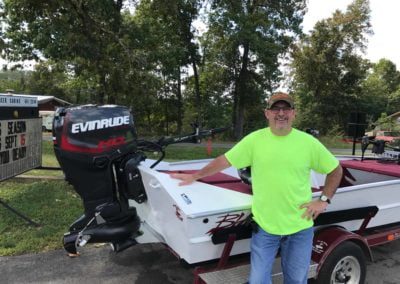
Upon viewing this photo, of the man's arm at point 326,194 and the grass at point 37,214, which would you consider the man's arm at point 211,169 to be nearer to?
the man's arm at point 326,194

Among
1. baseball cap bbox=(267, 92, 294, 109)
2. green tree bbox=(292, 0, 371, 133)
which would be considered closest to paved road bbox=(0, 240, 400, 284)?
baseball cap bbox=(267, 92, 294, 109)

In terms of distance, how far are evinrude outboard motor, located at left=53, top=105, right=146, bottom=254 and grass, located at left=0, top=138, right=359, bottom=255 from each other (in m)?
1.65

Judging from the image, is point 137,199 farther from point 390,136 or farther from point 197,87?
point 197,87

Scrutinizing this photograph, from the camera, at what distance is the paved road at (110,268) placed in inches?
158

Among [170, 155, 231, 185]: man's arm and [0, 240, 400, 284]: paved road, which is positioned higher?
[170, 155, 231, 185]: man's arm

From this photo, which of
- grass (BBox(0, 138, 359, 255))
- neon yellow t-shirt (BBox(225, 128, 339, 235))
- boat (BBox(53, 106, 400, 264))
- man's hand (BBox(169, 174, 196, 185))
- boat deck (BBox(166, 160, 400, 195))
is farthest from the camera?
grass (BBox(0, 138, 359, 255))

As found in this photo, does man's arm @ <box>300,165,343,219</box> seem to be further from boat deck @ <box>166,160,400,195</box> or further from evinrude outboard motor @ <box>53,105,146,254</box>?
evinrude outboard motor @ <box>53,105,146,254</box>

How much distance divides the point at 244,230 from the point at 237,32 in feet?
72.0

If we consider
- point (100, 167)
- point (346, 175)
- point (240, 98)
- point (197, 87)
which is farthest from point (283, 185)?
point (197, 87)

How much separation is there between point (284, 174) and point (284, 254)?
64 centimetres

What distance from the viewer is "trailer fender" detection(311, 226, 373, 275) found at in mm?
3430

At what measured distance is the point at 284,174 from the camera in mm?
2811

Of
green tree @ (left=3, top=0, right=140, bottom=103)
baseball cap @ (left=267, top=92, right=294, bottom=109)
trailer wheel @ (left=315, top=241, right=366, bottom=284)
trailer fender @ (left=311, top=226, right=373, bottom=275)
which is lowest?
trailer wheel @ (left=315, top=241, right=366, bottom=284)

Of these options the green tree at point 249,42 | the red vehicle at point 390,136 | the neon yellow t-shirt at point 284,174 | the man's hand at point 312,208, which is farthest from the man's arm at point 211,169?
the green tree at point 249,42
